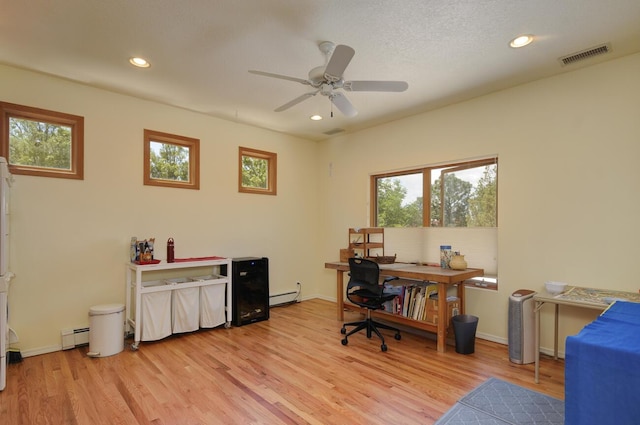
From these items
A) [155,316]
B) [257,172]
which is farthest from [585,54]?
[155,316]

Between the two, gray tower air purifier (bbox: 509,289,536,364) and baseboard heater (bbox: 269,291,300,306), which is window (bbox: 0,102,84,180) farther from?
gray tower air purifier (bbox: 509,289,536,364)

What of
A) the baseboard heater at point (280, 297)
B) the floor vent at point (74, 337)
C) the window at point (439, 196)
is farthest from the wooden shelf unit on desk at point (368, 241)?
the floor vent at point (74, 337)

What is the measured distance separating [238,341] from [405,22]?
3537mm

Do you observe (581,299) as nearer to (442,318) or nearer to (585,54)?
(442,318)

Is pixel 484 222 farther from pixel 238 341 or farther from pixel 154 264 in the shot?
pixel 154 264

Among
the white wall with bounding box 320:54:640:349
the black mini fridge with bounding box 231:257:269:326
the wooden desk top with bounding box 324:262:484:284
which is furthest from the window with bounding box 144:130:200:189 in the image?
the white wall with bounding box 320:54:640:349

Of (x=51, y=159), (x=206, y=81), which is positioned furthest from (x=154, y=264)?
(x=206, y=81)

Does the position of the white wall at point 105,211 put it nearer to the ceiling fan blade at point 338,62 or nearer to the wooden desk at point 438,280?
the wooden desk at point 438,280

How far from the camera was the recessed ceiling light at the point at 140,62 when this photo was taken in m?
3.03

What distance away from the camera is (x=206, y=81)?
349cm

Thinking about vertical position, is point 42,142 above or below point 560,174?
above

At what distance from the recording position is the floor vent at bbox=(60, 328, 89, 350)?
342 centimetres

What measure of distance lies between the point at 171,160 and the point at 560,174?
452cm

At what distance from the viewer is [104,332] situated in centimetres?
329
